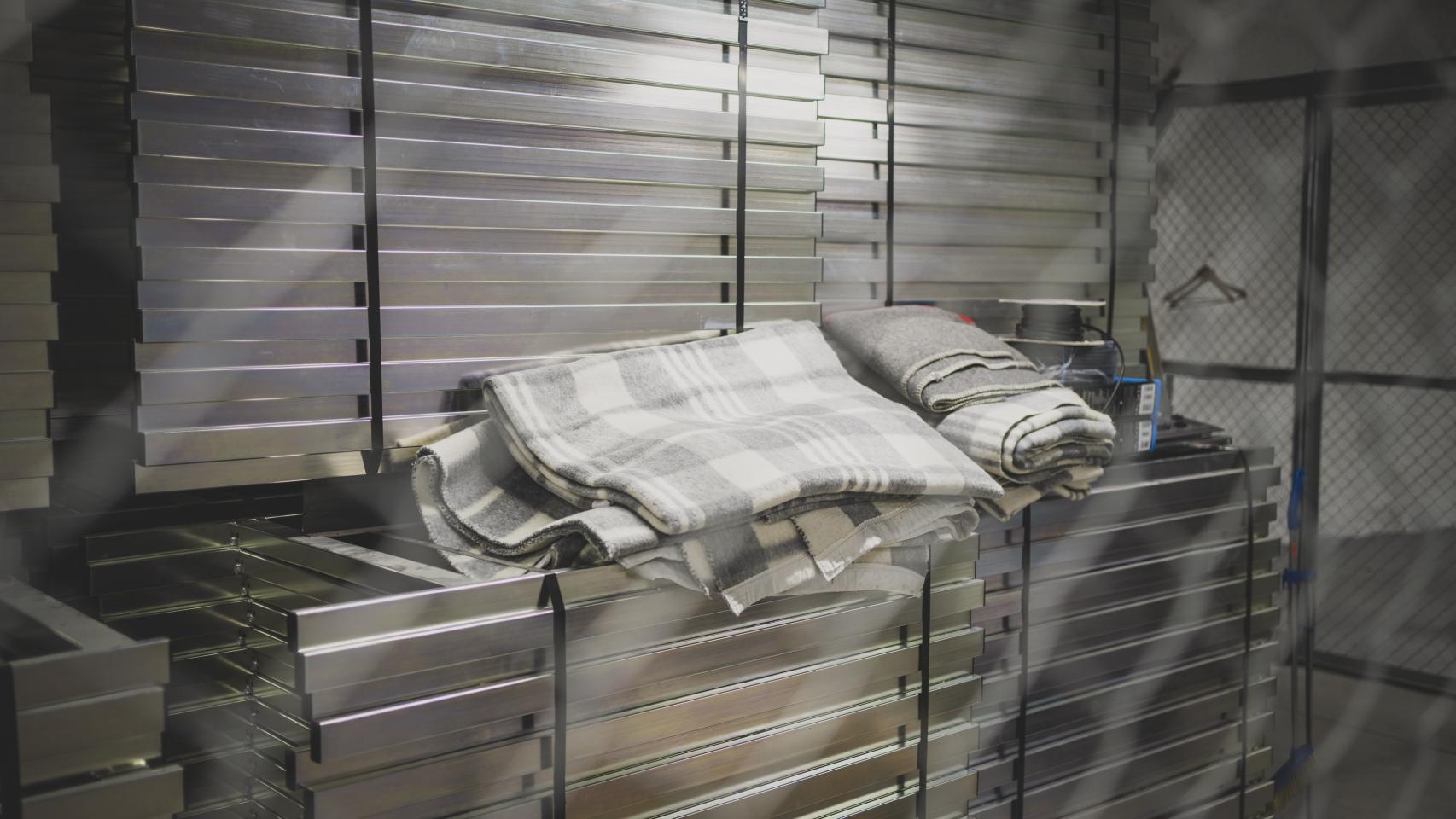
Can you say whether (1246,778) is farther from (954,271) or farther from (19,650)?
(19,650)

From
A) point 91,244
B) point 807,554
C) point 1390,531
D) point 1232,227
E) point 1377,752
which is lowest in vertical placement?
point 1377,752

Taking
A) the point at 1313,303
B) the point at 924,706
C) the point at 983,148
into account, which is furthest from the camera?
the point at 1313,303

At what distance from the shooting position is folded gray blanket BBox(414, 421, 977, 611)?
94 centimetres

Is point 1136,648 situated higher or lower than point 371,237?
lower

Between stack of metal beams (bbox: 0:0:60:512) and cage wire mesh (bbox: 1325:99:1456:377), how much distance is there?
7.52 feet

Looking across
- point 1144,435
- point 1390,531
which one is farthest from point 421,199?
point 1390,531

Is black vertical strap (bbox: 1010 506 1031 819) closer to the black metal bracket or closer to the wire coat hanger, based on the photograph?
the black metal bracket

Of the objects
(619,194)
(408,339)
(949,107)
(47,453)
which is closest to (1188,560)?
(949,107)

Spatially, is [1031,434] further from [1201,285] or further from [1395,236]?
[1201,285]

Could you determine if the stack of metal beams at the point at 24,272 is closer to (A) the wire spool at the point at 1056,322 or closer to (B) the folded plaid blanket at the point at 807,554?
(B) the folded plaid blanket at the point at 807,554

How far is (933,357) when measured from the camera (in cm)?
130

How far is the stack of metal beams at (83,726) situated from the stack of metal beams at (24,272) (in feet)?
0.74

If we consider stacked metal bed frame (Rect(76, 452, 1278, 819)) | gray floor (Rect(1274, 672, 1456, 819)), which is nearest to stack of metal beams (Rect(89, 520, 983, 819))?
stacked metal bed frame (Rect(76, 452, 1278, 819))

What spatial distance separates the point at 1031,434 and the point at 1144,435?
0.32 metres
